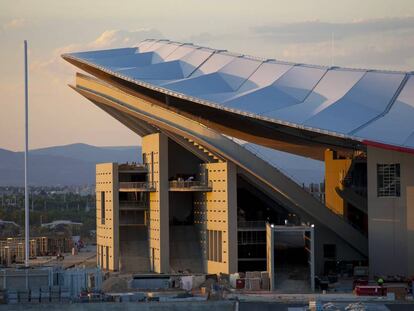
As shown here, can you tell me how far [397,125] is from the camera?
56156 mm

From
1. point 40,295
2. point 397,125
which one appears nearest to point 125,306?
point 40,295

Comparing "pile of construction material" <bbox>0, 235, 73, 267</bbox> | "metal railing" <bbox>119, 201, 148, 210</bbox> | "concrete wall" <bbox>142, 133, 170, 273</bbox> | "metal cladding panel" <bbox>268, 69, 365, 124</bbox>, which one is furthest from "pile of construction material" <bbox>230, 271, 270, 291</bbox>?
"pile of construction material" <bbox>0, 235, 73, 267</bbox>

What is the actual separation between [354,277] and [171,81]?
36.7ft

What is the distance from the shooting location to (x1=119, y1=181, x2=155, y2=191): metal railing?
63.6 meters

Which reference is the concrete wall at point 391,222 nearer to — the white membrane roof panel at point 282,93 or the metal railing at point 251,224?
the white membrane roof panel at point 282,93

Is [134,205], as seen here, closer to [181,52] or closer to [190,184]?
[190,184]

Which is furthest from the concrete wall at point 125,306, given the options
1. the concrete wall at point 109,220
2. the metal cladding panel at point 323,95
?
the concrete wall at point 109,220

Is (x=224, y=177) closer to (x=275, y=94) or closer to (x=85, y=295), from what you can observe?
(x=275, y=94)

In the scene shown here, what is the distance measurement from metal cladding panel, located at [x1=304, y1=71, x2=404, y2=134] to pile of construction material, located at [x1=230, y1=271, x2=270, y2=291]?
5.98 metres

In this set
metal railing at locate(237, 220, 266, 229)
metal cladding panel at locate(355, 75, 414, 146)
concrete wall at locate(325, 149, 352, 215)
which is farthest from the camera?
concrete wall at locate(325, 149, 352, 215)

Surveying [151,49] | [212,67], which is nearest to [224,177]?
[212,67]

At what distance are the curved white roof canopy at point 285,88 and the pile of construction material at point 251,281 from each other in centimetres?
581

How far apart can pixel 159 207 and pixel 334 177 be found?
782 cm

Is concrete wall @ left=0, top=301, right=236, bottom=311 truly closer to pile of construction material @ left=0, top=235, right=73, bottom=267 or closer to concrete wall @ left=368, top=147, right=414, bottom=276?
concrete wall @ left=368, top=147, right=414, bottom=276
